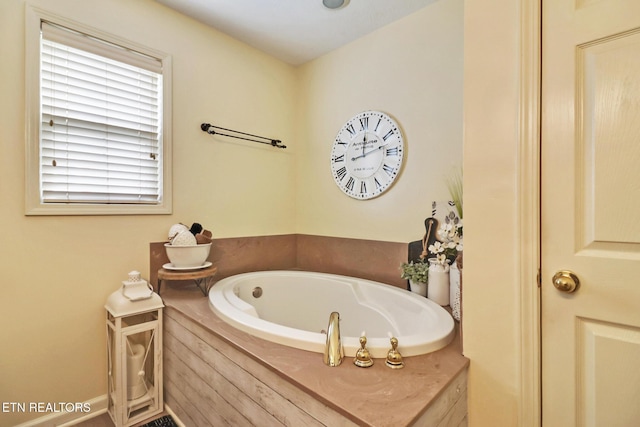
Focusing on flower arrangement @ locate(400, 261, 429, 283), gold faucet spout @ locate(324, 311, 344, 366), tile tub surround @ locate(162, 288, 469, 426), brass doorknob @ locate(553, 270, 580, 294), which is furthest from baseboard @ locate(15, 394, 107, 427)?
brass doorknob @ locate(553, 270, 580, 294)

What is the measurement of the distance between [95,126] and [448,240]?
6.83 ft

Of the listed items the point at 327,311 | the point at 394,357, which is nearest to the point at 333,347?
the point at 394,357

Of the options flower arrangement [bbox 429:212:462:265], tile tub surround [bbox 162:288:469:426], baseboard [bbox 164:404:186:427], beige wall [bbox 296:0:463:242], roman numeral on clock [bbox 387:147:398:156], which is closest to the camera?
tile tub surround [bbox 162:288:469:426]

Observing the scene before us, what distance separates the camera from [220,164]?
217cm

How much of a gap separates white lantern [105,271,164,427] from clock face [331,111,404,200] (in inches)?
58.9

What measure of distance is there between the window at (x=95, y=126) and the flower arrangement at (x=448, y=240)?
1682 millimetres

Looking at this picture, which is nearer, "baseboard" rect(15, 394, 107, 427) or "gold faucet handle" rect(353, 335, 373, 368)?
"gold faucet handle" rect(353, 335, 373, 368)

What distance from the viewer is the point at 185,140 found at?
198cm

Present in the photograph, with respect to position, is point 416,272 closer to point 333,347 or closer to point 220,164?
point 333,347

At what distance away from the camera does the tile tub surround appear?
0.78 m

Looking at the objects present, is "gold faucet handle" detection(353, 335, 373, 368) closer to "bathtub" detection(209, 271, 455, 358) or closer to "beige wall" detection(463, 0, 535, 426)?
"bathtub" detection(209, 271, 455, 358)

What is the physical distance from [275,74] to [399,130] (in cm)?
126

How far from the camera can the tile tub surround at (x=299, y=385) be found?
0.78 metres

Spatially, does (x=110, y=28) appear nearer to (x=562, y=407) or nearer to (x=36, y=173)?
(x=36, y=173)
